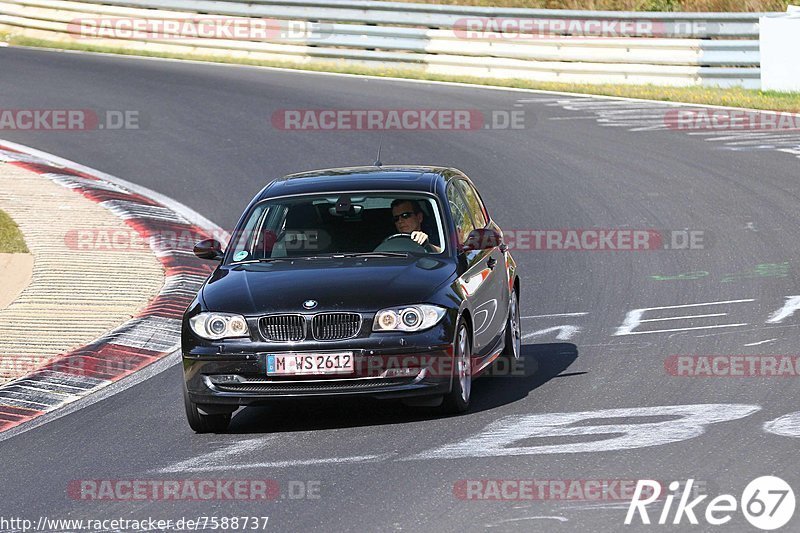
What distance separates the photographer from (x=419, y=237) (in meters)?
10.3

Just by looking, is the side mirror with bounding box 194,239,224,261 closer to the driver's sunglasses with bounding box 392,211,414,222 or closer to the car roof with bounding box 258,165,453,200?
the car roof with bounding box 258,165,453,200

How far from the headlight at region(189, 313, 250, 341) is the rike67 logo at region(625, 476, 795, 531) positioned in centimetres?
289

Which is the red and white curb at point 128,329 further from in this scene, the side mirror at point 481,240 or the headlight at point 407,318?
the side mirror at point 481,240

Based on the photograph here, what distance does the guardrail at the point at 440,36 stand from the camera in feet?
82.0

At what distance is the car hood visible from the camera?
30.1 feet

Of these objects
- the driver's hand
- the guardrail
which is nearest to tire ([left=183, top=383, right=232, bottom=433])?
the driver's hand

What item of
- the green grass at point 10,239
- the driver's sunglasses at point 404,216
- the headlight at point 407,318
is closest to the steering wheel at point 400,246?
the driver's sunglasses at point 404,216

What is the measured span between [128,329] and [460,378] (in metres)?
4.02

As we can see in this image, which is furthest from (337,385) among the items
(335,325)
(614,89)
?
(614,89)

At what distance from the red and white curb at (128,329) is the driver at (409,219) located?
8.46 feet

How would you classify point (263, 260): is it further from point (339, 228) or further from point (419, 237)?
point (419, 237)

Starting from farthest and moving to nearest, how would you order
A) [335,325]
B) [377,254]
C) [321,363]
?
[377,254] → [335,325] → [321,363]

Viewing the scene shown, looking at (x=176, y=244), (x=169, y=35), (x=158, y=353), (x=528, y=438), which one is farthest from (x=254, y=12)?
(x=528, y=438)

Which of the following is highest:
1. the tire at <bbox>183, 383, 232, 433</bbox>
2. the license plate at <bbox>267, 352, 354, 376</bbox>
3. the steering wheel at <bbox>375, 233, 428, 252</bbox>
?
the steering wheel at <bbox>375, 233, 428, 252</bbox>
